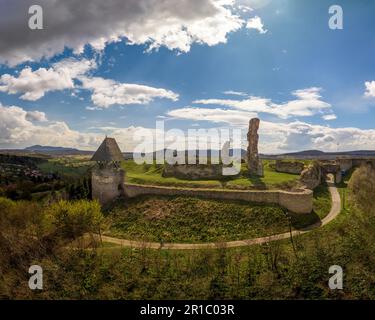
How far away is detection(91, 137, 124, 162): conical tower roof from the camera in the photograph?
3712 cm

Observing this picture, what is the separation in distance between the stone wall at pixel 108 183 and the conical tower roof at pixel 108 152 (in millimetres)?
1093

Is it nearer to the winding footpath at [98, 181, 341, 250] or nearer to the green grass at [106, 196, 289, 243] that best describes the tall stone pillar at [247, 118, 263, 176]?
the green grass at [106, 196, 289, 243]

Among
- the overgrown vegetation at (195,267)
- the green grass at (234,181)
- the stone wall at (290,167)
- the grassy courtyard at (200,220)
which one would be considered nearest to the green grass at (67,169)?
the green grass at (234,181)

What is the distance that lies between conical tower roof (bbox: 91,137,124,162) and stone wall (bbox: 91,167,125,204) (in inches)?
43.0

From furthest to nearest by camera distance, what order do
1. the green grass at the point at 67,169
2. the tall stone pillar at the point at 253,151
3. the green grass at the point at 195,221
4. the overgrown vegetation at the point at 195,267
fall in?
the green grass at the point at 67,169, the tall stone pillar at the point at 253,151, the green grass at the point at 195,221, the overgrown vegetation at the point at 195,267

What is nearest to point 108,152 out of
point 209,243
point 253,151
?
point 253,151

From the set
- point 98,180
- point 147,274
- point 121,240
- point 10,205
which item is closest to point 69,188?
point 98,180

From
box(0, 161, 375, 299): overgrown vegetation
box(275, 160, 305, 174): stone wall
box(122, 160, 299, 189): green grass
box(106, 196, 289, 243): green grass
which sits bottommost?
box(0, 161, 375, 299): overgrown vegetation

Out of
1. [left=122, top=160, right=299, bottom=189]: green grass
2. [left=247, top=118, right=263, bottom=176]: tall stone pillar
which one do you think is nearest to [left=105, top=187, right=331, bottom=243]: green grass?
[left=122, top=160, right=299, bottom=189]: green grass

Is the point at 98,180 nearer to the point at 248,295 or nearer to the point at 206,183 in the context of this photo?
the point at 206,183

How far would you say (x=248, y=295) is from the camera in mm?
19453

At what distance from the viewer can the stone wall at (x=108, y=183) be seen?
36.8 meters

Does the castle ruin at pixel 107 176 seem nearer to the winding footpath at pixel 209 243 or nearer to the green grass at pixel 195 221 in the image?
the green grass at pixel 195 221

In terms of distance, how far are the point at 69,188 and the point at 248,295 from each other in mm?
34176
